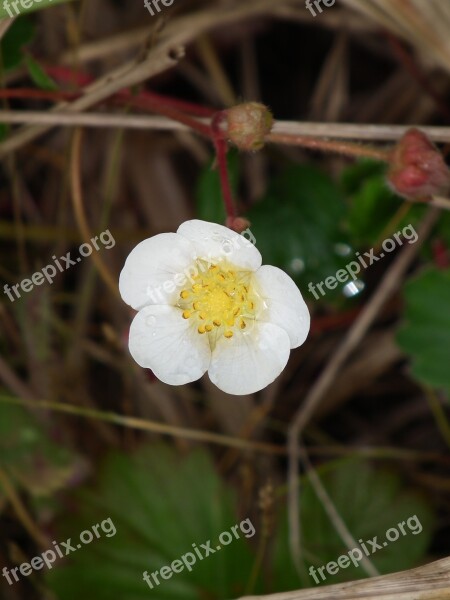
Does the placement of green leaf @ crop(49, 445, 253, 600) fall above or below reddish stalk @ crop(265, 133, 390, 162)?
below

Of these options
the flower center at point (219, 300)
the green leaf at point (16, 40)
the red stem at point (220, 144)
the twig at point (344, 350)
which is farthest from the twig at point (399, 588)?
the green leaf at point (16, 40)

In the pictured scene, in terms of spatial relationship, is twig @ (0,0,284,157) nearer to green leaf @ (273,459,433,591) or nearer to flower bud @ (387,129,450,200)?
flower bud @ (387,129,450,200)

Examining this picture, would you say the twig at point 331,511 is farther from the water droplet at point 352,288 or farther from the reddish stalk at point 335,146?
the reddish stalk at point 335,146

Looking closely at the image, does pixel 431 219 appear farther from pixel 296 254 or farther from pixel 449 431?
pixel 449 431

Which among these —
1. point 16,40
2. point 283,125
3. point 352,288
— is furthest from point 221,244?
point 16,40

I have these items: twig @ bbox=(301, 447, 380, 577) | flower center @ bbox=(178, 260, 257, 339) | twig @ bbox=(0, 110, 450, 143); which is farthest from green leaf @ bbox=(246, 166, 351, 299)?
flower center @ bbox=(178, 260, 257, 339)

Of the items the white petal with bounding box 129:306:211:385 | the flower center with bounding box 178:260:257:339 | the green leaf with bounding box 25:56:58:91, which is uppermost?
the green leaf with bounding box 25:56:58:91
